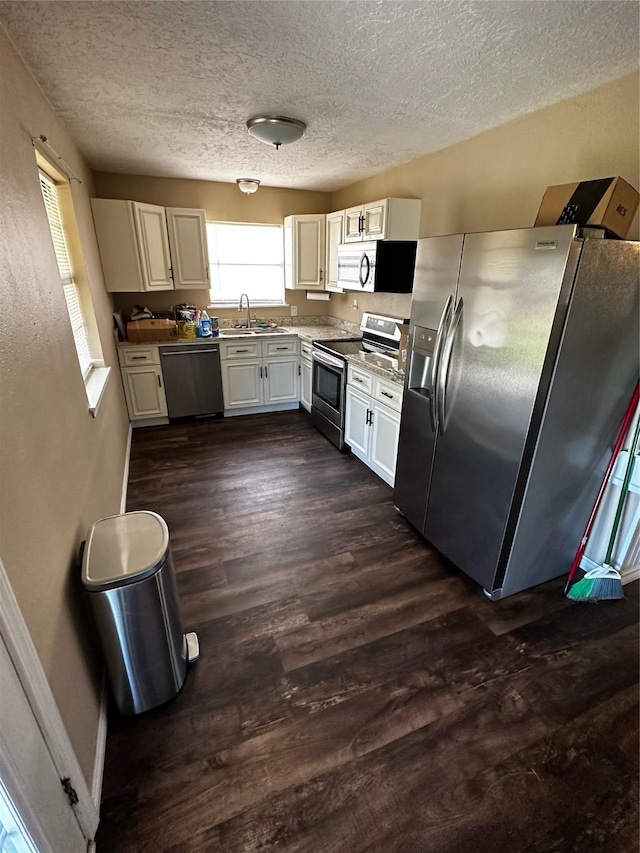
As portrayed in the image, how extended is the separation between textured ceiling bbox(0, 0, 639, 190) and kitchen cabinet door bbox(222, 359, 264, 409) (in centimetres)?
207

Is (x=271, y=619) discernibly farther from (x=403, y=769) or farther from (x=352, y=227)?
(x=352, y=227)

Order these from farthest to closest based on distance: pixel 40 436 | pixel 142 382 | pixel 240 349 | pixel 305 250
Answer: pixel 305 250
pixel 240 349
pixel 142 382
pixel 40 436

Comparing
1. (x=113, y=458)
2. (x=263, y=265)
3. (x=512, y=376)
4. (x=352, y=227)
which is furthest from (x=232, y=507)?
(x=263, y=265)

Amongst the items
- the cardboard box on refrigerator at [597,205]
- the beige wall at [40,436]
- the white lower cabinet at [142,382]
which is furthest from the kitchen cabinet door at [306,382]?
the cardboard box on refrigerator at [597,205]

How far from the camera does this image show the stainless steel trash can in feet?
Answer: 4.45

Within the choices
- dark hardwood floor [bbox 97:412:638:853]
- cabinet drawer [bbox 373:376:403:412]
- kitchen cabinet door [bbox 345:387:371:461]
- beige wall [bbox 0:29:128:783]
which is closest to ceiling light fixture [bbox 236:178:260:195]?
beige wall [bbox 0:29:128:783]

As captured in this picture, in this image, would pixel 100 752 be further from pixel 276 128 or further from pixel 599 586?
pixel 276 128

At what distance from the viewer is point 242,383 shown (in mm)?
4391

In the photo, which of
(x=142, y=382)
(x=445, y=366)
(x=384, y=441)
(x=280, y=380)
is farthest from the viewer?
(x=280, y=380)

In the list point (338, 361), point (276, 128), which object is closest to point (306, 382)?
point (338, 361)

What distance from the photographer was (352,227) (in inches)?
145

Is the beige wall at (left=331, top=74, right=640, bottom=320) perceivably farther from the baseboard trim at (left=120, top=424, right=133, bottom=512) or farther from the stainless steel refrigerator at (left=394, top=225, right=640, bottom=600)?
the baseboard trim at (left=120, top=424, right=133, bottom=512)

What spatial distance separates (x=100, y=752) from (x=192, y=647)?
0.46 m

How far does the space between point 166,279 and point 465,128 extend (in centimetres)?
298
